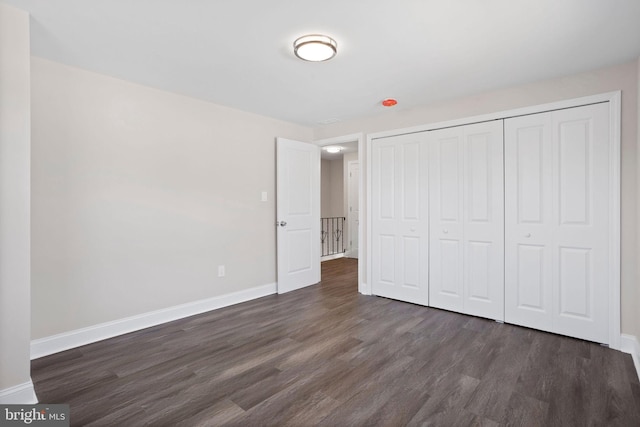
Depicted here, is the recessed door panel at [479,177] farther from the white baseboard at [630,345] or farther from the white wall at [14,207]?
the white wall at [14,207]

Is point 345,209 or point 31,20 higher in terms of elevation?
point 31,20

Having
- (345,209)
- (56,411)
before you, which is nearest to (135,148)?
(56,411)

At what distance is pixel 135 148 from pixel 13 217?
1356 mm

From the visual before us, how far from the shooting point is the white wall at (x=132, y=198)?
2.58m

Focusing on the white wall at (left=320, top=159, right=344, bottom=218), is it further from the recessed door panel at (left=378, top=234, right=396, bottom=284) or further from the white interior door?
the recessed door panel at (left=378, top=234, right=396, bottom=284)

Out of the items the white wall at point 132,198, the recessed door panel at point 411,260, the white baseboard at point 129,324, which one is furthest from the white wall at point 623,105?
the white baseboard at point 129,324

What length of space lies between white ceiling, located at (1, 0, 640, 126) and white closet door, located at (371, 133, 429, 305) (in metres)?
0.86

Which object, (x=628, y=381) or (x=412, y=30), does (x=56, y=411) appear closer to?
(x=412, y=30)

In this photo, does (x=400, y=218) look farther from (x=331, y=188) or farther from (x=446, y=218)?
(x=331, y=188)

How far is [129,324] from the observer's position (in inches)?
119

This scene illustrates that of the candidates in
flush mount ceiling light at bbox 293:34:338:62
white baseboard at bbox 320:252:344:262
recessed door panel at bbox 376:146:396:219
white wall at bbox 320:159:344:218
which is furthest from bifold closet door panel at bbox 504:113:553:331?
white wall at bbox 320:159:344:218

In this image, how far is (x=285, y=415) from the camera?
5.94 feet

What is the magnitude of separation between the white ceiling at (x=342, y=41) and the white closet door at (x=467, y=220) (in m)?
0.60

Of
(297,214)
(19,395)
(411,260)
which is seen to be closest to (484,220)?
(411,260)
